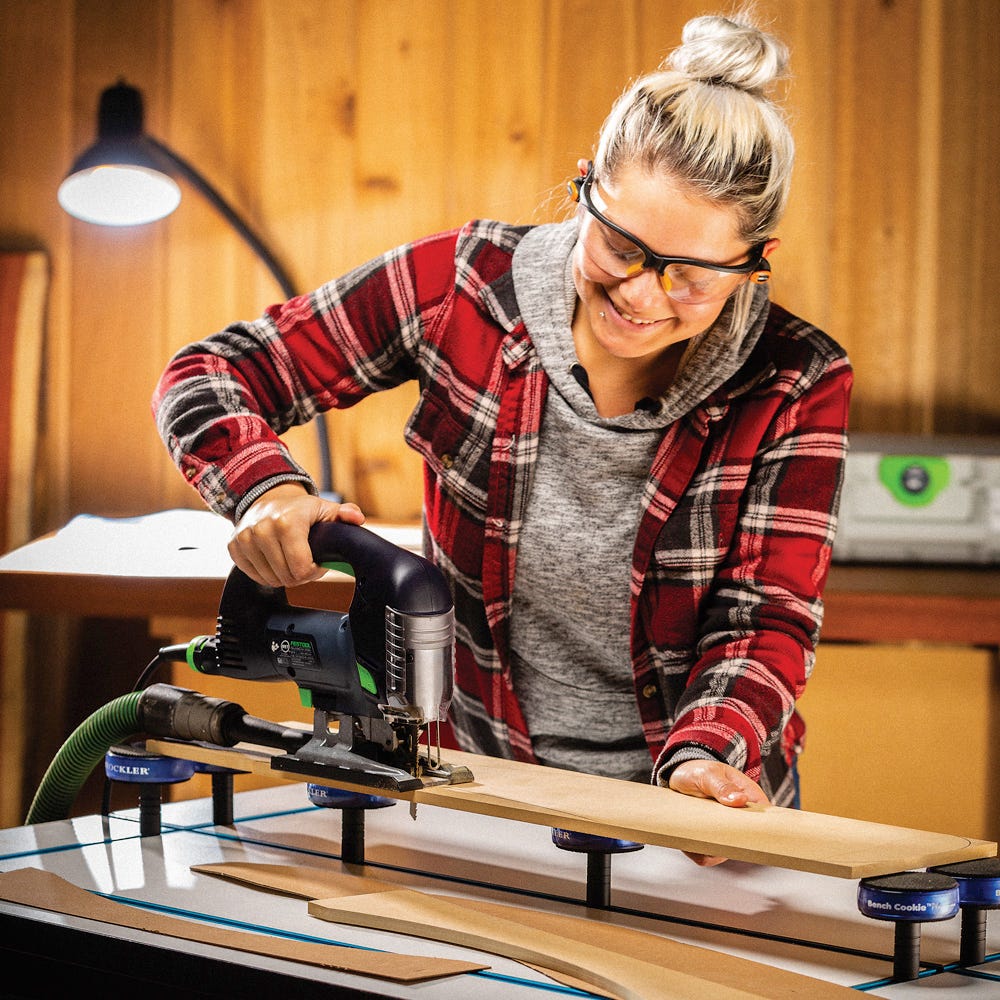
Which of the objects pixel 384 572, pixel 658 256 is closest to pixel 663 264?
pixel 658 256

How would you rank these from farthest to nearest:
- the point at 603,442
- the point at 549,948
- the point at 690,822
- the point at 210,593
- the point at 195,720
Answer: the point at 210,593 < the point at 603,442 < the point at 195,720 < the point at 690,822 < the point at 549,948

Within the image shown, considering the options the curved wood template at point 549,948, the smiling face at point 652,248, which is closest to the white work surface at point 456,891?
the curved wood template at point 549,948

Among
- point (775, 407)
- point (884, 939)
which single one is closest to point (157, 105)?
point (775, 407)

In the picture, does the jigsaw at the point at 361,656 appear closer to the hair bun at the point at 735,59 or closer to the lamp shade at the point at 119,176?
the hair bun at the point at 735,59

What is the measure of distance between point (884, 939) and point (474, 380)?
0.71m

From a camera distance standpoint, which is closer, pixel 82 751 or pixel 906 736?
pixel 82 751

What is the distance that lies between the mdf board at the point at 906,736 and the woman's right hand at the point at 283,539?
4.10 feet

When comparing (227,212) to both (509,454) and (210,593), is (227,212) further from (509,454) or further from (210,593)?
(509,454)

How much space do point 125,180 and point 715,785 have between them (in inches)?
68.6

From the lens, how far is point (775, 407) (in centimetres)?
133

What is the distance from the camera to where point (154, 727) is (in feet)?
3.96

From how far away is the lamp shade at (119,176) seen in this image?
89.9 inches

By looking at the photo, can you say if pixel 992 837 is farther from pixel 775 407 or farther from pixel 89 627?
pixel 89 627

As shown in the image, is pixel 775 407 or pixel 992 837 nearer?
pixel 775 407
